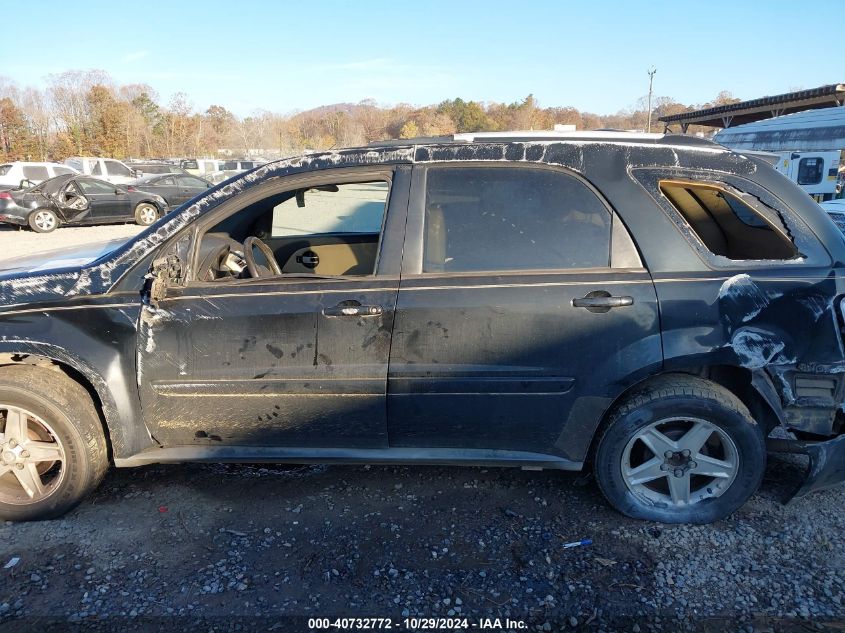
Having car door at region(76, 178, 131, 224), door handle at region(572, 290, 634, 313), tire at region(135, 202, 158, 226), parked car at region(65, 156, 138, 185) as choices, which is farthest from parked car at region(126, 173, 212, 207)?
door handle at region(572, 290, 634, 313)

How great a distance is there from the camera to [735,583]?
95.6 inches

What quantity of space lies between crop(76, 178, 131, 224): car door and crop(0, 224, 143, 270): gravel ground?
38 centimetres

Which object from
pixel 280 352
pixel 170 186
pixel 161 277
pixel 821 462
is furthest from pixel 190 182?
pixel 821 462

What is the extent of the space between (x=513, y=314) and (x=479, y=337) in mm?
190

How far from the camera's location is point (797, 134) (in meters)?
26.5

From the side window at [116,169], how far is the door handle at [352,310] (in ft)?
83.7

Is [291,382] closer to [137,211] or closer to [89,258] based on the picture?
[89,258]

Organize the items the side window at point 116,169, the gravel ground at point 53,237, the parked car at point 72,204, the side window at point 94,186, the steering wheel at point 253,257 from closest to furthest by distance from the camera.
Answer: the steering wheel at point 253,257 < the gravel ground at point 53,237 < the parked car at point 72,204 < the side window at point 94,186 < the side window at point 116,169

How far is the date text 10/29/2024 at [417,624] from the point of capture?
2221mm

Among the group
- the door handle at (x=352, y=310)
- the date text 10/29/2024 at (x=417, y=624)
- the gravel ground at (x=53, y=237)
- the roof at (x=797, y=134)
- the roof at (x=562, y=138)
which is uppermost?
the roof at (x=797, y=134)

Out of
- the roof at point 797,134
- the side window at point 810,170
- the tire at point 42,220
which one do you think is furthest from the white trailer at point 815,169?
the tire at point 42,220

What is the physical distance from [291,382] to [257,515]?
774 millimetres

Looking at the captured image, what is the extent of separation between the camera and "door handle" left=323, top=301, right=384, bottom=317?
8.66 ft

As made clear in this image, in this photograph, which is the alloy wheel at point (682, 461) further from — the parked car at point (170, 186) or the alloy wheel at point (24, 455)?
the parked car at point (170, 186)
